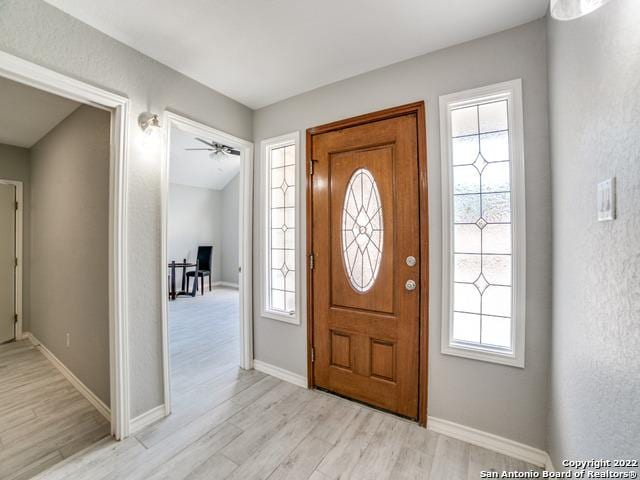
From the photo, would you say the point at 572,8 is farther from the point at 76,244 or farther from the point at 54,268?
the point at 54,268

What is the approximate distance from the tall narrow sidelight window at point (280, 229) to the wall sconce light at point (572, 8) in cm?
196

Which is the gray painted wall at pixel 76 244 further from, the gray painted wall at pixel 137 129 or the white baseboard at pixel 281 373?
the white baseboard at pixel 281 373

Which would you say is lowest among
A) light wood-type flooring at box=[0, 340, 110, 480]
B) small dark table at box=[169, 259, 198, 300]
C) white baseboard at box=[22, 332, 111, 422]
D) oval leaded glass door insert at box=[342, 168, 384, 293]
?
light wood-type flooring at box=[0, 340, 110, 480]

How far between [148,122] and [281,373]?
91.0 inches

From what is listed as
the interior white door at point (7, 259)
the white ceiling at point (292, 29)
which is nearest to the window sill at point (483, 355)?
the white ceiling at point (292, 29)

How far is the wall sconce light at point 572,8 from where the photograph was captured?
78cm

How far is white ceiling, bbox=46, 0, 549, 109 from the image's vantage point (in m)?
1.55

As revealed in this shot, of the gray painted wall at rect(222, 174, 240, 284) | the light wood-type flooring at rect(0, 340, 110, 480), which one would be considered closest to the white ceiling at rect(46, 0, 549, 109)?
the light wood-type flooring at rect(0, 340, 110, 480)

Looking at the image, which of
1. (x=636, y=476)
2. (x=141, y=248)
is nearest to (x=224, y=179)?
(x=141, y=248)

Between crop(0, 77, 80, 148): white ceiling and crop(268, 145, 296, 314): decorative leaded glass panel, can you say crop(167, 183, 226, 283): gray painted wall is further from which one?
crop(268, 145, 296, 314): decorative leaded glass panel

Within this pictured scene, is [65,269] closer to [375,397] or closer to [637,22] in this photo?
[375,397]

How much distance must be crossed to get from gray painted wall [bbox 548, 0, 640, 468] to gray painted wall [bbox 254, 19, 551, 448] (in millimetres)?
85

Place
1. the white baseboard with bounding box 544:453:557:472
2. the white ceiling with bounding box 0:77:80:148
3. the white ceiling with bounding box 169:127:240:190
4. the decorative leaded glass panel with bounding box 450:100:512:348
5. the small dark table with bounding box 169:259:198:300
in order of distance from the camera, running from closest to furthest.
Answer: the white baseboard with bounding box 544:453:557:472 < the decorative leaded glass panel with bounding box 450:100:512:348 < the white ceiling with bounding box 0:77:80:148 < the white ceiling with bounding box 169:127:240:190 < the small dark table with bounding box 169:259:198:300

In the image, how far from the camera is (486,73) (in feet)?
5.76
